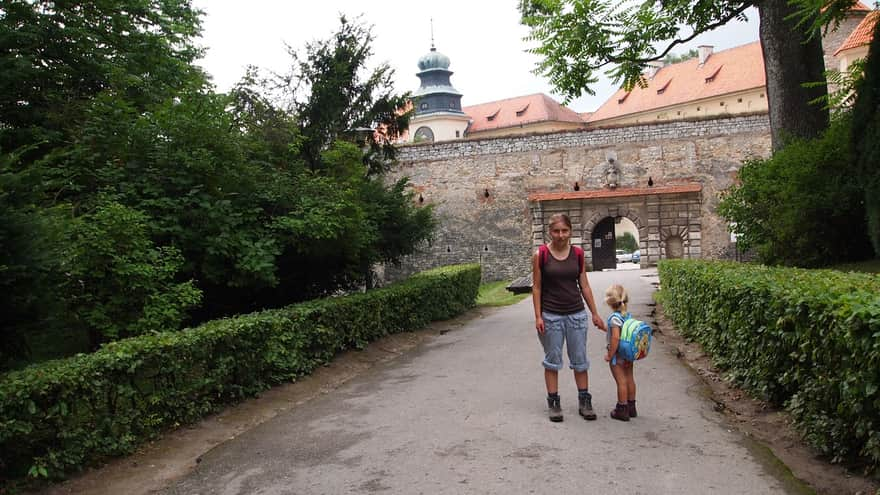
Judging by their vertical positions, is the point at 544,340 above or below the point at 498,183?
below

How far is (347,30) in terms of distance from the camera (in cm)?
1756

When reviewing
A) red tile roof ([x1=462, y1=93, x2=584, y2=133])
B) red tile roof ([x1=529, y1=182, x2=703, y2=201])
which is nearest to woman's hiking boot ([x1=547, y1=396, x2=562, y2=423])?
red tile roof ([x1=529, y1=182, x2=703, y2=201])

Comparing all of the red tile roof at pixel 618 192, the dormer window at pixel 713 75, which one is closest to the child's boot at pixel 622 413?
the red tile roof at pixel 618 192

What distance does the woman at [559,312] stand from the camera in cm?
544

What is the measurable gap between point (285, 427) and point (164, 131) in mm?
5002

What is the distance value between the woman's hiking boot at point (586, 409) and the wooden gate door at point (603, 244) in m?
23.6

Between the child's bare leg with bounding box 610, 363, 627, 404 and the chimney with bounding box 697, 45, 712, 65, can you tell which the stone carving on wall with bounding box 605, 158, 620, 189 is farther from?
the chimney with bounding box 697, 45, 712, 65

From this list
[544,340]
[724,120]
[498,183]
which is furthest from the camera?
[498,183]

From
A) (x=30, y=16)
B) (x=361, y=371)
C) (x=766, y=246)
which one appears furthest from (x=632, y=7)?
(x=30, y=16)

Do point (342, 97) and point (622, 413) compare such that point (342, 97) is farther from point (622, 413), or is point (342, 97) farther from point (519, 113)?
point (519, 113)

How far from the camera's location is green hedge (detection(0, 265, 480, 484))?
441 cm

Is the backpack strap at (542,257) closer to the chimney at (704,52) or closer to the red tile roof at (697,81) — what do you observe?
the red tile roof at (697,81)

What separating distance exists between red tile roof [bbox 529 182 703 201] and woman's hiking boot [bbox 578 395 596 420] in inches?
894

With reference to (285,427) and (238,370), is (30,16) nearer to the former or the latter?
(238,370)
